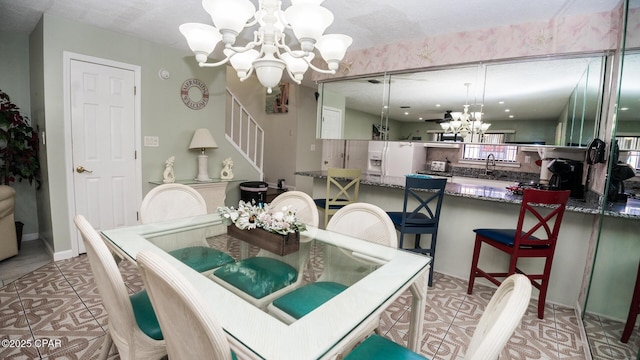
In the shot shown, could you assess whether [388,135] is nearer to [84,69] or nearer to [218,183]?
[218,183]

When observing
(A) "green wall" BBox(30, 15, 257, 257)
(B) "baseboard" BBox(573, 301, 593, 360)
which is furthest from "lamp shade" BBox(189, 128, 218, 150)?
(B) "baseboard" BBox(573, 301, 593, 360)

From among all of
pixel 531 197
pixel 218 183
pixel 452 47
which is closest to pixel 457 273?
pixel 531 197

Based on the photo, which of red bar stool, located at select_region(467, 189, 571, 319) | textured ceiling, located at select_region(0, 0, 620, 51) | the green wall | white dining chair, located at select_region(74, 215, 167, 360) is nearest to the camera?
white dining chair, located at select_region(74, 215, 167, 360)

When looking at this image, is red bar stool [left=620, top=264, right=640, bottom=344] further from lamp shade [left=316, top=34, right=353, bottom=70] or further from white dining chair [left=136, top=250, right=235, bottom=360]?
lamp shade [left=316, top=34, right=353, bottom=70]

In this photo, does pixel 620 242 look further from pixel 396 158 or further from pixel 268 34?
pixel 396 158

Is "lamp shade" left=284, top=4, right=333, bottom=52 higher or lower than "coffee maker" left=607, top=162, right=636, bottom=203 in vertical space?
higher

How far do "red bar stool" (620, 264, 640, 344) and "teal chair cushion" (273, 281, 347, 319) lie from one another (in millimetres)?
1480

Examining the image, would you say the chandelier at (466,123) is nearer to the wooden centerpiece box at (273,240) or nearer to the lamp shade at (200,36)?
the wooden centerpiece box at (273,240)

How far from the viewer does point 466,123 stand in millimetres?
3098

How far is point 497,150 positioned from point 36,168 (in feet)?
20.1

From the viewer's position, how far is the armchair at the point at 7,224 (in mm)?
2742

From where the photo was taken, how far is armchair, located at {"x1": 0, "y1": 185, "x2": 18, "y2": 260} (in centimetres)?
274

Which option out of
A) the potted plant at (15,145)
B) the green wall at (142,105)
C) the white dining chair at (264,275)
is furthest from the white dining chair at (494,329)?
the potted plant at (15,145)

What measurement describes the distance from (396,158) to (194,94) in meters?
3.39
